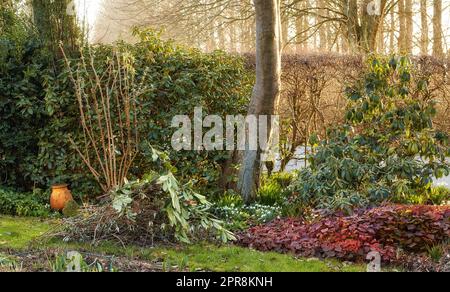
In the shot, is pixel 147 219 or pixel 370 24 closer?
pixel 147 219

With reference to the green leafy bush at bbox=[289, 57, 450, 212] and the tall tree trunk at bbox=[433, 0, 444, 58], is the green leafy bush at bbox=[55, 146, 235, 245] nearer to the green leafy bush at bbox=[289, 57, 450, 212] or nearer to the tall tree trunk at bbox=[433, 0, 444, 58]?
the green leafy bush at bbox=[289, 57, 450, 212]

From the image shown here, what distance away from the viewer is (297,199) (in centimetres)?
723

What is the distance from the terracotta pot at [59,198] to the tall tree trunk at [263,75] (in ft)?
8.57

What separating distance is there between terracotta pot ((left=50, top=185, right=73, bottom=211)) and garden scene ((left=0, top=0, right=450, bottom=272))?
3 cm

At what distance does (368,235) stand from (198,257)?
1.77m

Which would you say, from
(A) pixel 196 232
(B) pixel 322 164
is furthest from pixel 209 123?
(A) pixel 196 232

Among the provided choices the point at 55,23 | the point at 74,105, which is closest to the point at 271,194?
the point at 74,105

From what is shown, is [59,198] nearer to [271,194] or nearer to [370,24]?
[271,194]

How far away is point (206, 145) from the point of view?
8250 millimetres

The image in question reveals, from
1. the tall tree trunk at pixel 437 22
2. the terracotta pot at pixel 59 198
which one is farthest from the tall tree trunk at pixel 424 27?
the terracotta pot at pixel 59 198

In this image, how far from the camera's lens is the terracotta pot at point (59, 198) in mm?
7801

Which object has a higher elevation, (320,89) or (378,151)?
(320,89)
